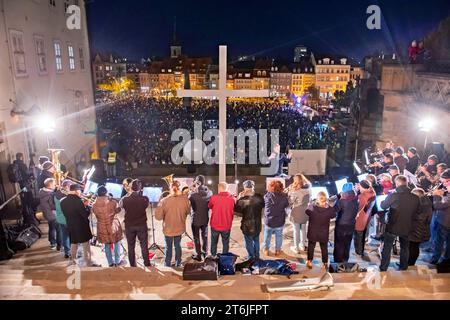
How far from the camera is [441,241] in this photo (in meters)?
7.43

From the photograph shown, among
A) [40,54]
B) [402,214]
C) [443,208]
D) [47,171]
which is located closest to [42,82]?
[40,54]

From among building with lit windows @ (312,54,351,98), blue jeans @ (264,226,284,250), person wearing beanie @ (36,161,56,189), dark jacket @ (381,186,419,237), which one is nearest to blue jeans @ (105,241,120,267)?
person wearing beanie @ (36,161,56,189)

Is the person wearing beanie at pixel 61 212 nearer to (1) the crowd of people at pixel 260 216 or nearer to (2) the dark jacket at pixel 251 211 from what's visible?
(1) the crowd of people at pixel 260 216

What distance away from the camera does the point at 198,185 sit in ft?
25.1

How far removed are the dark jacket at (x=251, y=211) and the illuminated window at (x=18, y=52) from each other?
27.6 feet

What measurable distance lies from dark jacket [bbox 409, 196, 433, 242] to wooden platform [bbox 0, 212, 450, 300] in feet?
1.90

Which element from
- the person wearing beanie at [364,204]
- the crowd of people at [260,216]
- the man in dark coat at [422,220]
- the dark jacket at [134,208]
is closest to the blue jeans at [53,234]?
the crowd of people at [260,216]

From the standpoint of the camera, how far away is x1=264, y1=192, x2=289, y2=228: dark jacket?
7566 millimetres

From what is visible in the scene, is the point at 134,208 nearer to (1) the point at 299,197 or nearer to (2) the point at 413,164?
(1) the point at 299,197

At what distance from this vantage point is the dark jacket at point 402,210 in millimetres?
6805

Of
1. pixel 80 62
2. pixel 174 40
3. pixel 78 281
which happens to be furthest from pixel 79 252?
pixel 174 40

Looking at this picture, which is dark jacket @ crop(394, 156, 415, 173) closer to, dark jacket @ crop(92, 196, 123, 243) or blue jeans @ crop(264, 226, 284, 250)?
blue jeans @ crop(264, 226, 284, 250)
